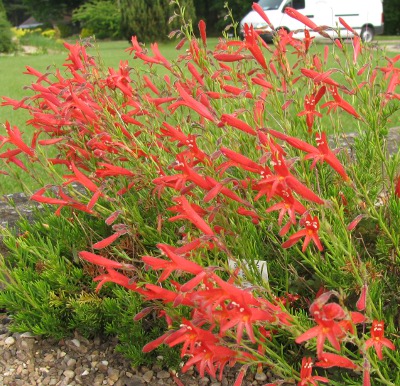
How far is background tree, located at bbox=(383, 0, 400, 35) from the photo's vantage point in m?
26.5

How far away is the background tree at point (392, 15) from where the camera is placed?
2650 cm

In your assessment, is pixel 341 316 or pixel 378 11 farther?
pixel 378 11

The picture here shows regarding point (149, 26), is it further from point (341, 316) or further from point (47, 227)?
point (341, 316)

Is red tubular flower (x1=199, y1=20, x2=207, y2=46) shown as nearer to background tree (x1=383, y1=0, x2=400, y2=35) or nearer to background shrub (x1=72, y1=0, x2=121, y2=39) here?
background tree (x1=383, y1=0, x2=400, y2=35)

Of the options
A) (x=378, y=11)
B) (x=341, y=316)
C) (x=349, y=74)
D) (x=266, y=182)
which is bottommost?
(x=378, y=11)

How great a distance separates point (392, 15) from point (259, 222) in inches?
1072

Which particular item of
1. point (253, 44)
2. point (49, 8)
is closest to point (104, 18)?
point (49, 8)

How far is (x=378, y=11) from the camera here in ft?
71.2

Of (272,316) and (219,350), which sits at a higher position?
(272,316)

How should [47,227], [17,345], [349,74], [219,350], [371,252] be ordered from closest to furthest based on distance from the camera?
[219,350] < [349,74] < [371,252] < [17,345] < [47,227]

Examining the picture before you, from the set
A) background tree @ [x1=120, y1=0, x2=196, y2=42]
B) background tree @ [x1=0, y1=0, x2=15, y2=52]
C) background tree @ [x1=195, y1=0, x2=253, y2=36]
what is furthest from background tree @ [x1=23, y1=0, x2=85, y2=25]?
background tree @ [x1=120, y1=0, x2=196, y2=42]

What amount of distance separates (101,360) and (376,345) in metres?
1.34

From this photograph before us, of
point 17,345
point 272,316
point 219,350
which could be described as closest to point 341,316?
point 272,316

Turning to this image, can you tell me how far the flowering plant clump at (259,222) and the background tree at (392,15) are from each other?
26.2m
